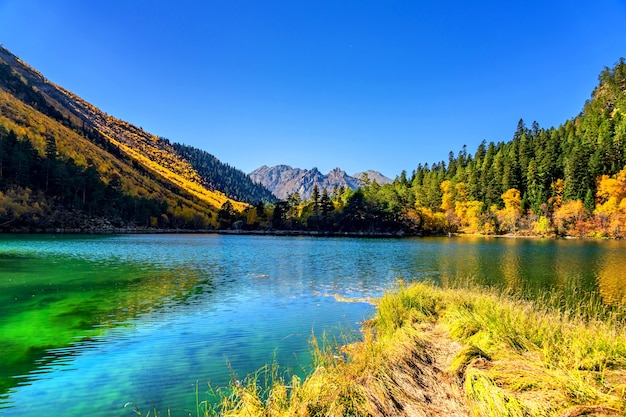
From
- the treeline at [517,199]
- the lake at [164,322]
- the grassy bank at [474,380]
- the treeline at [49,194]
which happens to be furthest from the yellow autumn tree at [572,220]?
the treeline at [49,194]

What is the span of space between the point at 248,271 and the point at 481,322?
83.1ft

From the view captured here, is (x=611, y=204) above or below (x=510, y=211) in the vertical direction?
above

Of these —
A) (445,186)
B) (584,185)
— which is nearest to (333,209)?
(445,186)

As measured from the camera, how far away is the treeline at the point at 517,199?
106438mm

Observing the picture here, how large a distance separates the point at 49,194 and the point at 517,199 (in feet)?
520

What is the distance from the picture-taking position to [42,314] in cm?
1609

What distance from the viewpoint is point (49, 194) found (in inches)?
4311

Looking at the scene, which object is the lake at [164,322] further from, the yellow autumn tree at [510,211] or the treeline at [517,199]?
the yellow autumn tree at [510,211]

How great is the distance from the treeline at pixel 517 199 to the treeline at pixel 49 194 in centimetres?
4510

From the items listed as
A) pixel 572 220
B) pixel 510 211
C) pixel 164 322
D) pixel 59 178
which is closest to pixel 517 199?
pixel 510 211

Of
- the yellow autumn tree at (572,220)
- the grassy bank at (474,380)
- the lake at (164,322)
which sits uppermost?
the yellow autumn tree at (572,220)

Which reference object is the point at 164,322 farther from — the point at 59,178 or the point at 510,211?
the point at 510,211

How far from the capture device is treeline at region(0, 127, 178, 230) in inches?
3730

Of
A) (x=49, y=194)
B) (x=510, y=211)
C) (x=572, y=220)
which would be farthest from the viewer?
(x=510, y=211)
